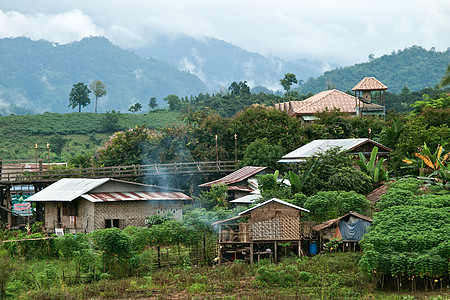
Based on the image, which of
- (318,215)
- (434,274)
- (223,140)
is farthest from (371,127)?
(434,274)

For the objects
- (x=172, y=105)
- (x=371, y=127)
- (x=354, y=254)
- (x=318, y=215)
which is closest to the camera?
(x=354, y=254)

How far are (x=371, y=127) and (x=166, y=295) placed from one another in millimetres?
37033

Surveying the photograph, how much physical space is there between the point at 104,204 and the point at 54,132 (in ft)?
215

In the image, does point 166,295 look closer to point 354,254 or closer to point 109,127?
point 354,254

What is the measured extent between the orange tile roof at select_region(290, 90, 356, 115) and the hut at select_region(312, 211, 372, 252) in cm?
3995

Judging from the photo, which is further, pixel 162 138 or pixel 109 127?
pixel 109 127

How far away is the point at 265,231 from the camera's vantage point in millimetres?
29656

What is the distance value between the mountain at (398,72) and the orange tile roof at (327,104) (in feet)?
328

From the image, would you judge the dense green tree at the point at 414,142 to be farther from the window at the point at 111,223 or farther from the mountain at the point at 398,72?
the mountain at the point at 398,72

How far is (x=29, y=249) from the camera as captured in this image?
29250 mm

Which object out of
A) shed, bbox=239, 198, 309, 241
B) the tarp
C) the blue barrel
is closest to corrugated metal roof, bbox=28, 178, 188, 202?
shed, bbox=239, 198, 309, 241

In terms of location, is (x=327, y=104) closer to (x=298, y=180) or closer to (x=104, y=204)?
(x=298, y=180)

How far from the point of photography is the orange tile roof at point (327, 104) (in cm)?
7062

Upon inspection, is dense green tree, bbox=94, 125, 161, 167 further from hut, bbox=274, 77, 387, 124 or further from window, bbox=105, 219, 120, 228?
window, bbox=105, 219, 120, 228
